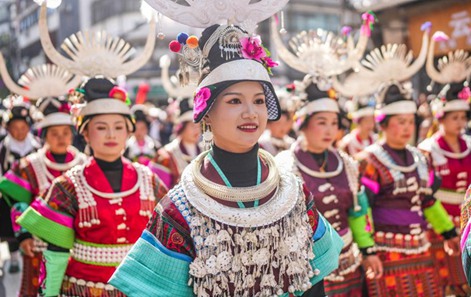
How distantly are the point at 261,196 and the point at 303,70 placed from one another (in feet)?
Result: 7.63

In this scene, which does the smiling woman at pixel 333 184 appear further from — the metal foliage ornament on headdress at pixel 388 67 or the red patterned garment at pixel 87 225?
the red patterned garment at pixel 87 225

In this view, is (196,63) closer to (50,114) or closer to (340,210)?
(340,210)

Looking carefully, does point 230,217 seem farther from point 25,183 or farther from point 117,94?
point 25,183

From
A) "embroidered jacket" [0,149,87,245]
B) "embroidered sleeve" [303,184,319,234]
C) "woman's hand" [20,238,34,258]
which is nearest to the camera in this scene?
"embroidered sleeve" [303,184,319,234]

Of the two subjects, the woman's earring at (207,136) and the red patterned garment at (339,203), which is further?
the red patterned garment at (339,203)

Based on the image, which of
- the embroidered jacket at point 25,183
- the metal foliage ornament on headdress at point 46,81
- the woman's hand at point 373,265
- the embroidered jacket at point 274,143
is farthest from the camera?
the embroidered jacket at point 274,143

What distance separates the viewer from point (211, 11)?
253 cm

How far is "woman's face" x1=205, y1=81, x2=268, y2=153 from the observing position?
7.81 ft

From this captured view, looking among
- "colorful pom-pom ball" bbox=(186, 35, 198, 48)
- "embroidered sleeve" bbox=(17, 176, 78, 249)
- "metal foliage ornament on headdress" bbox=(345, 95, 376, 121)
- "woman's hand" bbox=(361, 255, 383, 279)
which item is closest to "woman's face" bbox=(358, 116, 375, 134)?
"metal foliage ornament on headdress" bbox=(345, 95, 376, 121)

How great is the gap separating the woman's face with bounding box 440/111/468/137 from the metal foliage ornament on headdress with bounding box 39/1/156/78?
11.2ft

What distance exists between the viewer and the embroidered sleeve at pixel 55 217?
3398 mm

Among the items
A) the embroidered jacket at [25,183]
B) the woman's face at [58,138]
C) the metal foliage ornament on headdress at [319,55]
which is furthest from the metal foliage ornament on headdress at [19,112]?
the metal foliage ornament on headdress at [319,55]

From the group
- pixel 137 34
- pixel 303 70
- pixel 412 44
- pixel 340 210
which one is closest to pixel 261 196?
pixel 340 210

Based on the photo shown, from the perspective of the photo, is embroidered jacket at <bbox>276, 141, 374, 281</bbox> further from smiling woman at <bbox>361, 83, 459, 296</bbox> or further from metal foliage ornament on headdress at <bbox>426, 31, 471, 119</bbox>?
metal foliage ornament on headdress at <bbox>426, 31, 471, 119</bbox>
